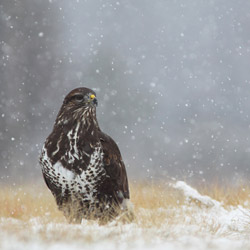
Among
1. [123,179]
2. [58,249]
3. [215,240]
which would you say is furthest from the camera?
[123,179]

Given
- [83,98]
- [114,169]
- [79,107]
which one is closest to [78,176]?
[114,169]

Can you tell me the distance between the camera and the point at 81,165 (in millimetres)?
4730

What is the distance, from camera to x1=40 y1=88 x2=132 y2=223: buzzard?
4742 mm

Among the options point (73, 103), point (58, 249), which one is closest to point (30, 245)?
point (58, 249)

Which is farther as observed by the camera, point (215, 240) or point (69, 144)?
point (69, 144)

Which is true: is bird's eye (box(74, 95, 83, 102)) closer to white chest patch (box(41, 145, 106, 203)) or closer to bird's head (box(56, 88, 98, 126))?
bird's head (box(56, 88, 98, 126))

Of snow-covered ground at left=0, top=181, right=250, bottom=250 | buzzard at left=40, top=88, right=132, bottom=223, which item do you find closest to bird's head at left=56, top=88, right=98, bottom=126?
buzzard at left=40, top=88, right=132, bottom=223

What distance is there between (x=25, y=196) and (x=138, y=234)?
3745mm

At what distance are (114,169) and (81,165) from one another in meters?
0.54

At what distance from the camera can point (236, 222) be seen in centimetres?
498

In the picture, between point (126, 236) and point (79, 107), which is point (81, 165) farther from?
point (126, 236)

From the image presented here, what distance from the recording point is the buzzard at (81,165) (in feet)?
15.6

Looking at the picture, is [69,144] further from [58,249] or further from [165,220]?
[58,249]

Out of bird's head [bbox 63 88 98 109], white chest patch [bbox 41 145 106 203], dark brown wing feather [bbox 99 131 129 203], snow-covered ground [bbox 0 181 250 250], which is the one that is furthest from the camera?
dark brown wing feather [bbox 99 131 129 203]
